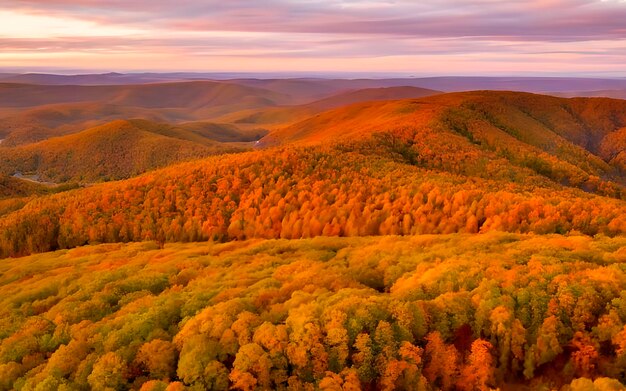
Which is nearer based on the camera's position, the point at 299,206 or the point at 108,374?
the point at 108,374

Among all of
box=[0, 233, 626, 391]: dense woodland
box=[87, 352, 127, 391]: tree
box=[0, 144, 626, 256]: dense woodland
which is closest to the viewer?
box=[0, 233, 626, 391]: dense woodland

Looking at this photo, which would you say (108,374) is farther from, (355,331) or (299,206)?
(299,206)

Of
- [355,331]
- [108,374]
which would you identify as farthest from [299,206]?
[108,374]

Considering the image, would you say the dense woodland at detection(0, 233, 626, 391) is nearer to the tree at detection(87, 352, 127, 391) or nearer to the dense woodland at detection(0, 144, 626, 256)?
the tree at detection(87, 352, 127, 391)

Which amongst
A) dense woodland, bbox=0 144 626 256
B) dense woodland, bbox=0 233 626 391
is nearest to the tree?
dense woodland, bbox=0 233 626 391

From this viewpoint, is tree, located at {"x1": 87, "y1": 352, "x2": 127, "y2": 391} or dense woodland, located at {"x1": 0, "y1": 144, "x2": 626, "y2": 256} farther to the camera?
dense woodland, located at {"x1": 0, "y1": 144, "x2": 626, "y2": 256}

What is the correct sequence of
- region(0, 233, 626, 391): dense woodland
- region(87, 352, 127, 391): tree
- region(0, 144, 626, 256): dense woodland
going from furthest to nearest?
region(0, 144, 626, 256): dense woodland < region(87, 352, 127, 391): tree < region(0, 233, 626, 391): dense woodland

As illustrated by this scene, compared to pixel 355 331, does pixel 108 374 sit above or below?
below

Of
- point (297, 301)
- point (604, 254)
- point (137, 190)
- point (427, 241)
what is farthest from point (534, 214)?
point (137, 190)

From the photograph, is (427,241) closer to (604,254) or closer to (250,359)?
(604,254)
